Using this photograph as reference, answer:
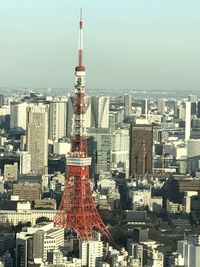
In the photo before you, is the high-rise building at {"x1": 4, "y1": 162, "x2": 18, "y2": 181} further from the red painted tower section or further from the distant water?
the distant water

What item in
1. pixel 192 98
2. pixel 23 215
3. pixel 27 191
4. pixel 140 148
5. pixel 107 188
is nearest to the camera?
pixel 23 215

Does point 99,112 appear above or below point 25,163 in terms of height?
above

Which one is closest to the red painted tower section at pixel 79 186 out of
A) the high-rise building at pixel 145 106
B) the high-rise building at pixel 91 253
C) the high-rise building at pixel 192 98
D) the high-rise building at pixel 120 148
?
the high-rise building at pixel 91 253

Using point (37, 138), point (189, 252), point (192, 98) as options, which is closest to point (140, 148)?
point (37, 138)


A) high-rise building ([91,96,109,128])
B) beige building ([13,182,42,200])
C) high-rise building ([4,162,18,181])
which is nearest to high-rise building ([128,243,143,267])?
beige building ([13,182,42,200])

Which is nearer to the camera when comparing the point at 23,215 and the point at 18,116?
the point at 23,215

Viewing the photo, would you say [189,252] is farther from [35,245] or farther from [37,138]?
[37,138]

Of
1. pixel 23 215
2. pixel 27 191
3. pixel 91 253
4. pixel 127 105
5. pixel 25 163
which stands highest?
pixel 127 105
